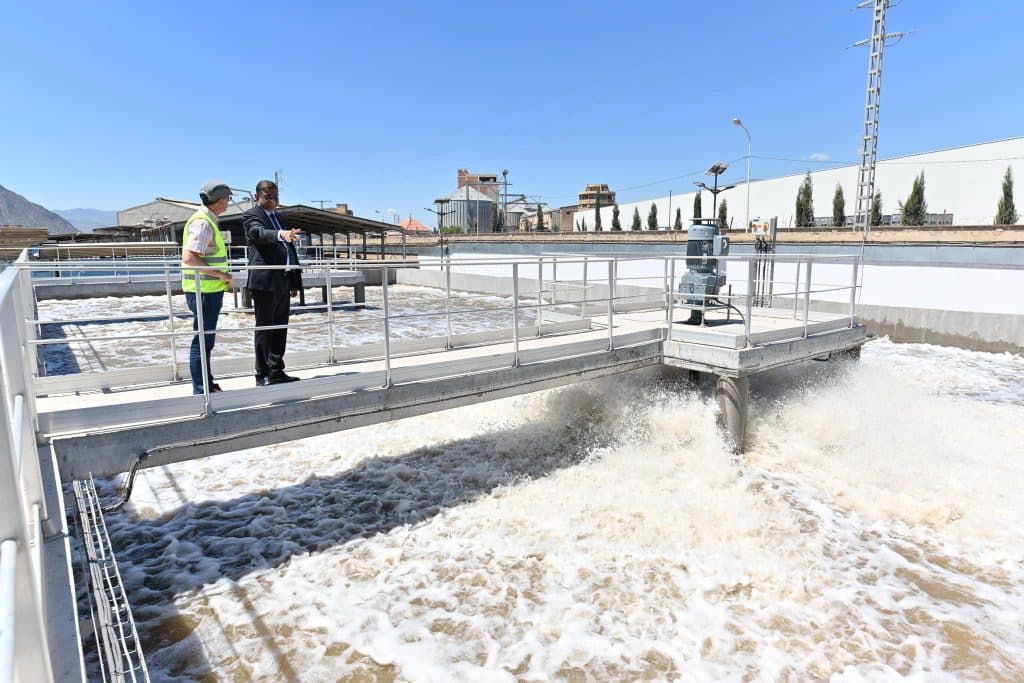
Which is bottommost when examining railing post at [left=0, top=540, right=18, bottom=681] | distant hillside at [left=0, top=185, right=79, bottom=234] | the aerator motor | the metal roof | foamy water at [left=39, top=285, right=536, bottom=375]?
foamy water at [left=39, top=285, right=536, bottom=375]

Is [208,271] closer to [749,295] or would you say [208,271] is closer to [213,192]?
[213,192]

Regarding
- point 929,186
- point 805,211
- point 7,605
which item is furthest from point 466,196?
point 7,605

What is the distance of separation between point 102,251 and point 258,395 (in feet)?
91.7

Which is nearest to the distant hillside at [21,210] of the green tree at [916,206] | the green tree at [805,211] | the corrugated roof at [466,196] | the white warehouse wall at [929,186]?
the corrugated roof at [466,196]

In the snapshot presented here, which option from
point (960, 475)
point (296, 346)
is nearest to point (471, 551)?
point (960, 475)

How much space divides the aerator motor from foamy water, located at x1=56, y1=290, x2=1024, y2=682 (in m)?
1.18

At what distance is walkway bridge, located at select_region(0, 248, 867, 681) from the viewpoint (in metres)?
Result: 2.32

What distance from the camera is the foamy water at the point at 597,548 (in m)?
4.18

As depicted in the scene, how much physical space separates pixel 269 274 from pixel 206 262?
474 mm

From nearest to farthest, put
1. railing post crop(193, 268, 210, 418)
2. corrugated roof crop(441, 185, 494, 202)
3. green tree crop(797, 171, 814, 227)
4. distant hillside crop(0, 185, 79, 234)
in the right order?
railing post crop(193, 268, 210, 418) → green tree crop(797, 171, 814, 227) → corrugated roof crop(441, 185, 494, 202) → distant hillside crop(0, 185, 79, 234)

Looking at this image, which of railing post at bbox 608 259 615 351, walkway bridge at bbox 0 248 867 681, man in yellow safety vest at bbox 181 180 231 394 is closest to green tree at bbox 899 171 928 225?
walkway bridge at bbox 0 248 867 681

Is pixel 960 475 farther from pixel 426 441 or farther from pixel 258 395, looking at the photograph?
pixel 258 395

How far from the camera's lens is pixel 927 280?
46.6 ft

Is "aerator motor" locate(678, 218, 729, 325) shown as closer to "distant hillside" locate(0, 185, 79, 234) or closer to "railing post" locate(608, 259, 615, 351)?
"railing post" locate(608, 259, 615, 351)
